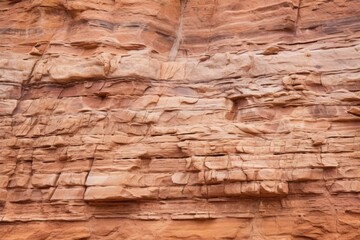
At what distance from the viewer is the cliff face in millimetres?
8836

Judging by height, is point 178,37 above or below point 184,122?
above

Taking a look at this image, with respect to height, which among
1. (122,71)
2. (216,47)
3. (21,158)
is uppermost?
(216,47)

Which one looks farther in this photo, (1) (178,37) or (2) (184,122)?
(1) (178,37)

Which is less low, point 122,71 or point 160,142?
point 122,71

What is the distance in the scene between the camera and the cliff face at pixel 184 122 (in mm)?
8836

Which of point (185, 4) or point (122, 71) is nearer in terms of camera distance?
point (122, 71)

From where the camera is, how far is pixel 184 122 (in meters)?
9.57

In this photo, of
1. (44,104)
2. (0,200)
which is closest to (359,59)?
(44,104)

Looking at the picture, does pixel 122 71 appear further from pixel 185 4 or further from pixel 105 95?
pixel 185 4

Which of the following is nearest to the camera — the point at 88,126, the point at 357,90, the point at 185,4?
the point at 357,90

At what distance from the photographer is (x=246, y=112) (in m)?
9.45

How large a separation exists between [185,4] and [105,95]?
2.35 meters

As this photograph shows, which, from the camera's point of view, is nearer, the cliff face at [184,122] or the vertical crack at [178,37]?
the cliff face at [184,122]

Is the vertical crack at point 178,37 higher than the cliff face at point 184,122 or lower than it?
higher
